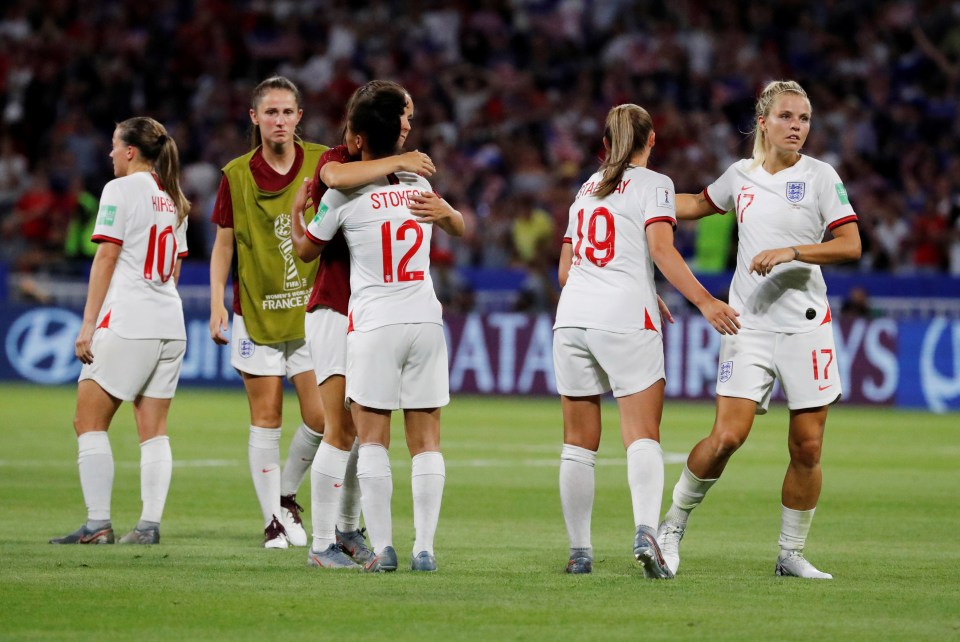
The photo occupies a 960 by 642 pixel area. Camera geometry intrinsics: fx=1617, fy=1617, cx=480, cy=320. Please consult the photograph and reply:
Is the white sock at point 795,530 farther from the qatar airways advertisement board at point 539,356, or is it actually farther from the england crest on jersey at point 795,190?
the qatar airways advertisement board at point 539,356

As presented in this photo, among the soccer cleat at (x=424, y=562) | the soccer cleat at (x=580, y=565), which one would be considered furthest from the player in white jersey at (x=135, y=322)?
the soccer cleat at (x=580, y=565)

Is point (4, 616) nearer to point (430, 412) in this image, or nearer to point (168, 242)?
point (430, 412)

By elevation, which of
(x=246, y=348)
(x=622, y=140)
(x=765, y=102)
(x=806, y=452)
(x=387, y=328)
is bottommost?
(x=806, y=452)

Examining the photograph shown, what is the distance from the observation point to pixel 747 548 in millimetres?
8961

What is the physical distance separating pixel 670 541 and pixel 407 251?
1.94 meters

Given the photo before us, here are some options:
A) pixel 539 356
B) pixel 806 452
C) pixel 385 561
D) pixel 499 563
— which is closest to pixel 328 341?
pixel 385 561

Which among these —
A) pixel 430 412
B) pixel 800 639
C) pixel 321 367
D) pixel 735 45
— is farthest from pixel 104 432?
pixel 735 45

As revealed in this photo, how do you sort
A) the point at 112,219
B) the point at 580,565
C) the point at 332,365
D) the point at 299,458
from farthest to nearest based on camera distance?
the point at 299,458 < the point at 112,219 < the point at 332,365 < the point at 580,565

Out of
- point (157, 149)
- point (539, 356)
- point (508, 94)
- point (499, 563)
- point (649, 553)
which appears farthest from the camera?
point (508, 94)

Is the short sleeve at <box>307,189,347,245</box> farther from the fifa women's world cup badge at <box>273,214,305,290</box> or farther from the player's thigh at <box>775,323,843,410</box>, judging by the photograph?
the player's thigh at <box>775,323,843,410</box>

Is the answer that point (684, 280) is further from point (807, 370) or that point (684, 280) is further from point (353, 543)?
point (353, 543)

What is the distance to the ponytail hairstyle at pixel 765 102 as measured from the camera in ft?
25.7

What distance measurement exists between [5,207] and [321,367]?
61.1ft

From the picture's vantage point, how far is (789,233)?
779cm
